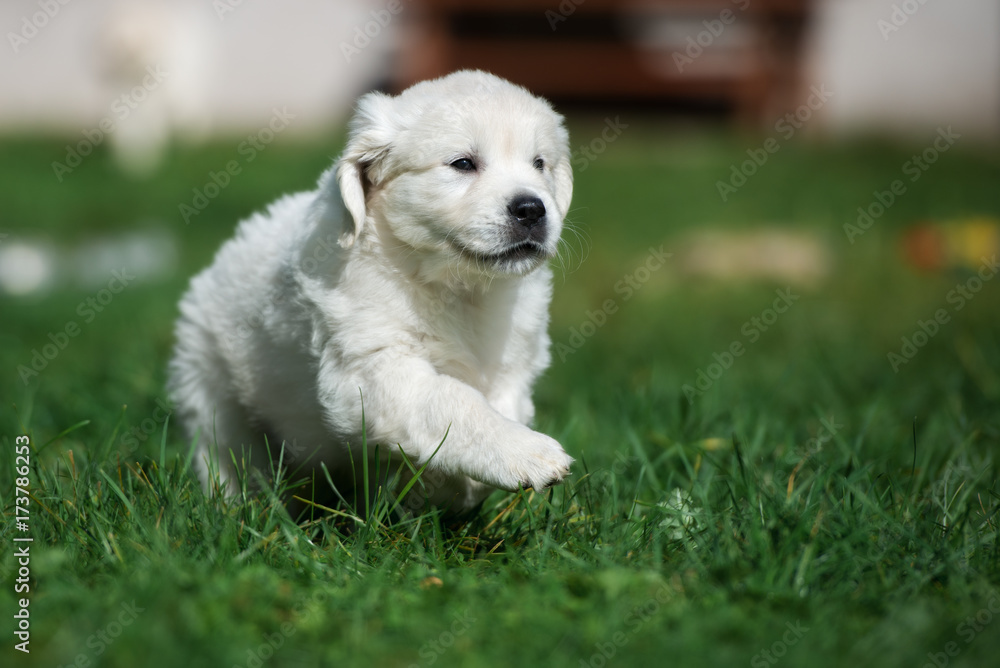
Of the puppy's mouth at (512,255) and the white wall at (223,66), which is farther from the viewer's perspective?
the white wall at (223,66)

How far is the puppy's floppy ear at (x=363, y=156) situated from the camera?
2.68 metres

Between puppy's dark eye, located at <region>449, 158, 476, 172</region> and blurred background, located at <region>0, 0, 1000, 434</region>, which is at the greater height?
puppy's dark eye, located at <region>449, 158, 476, 172</region>

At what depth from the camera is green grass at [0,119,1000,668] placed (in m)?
1.92

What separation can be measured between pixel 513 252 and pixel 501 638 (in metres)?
1.12

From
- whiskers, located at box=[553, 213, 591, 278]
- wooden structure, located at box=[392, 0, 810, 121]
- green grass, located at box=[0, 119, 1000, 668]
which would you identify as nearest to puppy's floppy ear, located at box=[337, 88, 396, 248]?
whiskers, located at box=[553, 213, 591, 278]

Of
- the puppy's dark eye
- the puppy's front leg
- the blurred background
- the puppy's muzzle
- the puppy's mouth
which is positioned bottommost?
the blurred background

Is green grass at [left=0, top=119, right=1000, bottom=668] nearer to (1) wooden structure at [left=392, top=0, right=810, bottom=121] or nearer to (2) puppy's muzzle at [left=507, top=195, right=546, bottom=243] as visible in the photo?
(2) puppy's muzzle at [left=507, top=195, right=546, bottom=243]

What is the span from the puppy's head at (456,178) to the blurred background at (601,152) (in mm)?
1536

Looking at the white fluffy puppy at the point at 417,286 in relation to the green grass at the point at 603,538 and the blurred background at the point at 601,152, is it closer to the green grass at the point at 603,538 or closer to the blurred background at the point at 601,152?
the green grass at the point at 603,538

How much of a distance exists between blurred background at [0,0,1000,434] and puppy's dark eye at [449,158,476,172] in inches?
63.7

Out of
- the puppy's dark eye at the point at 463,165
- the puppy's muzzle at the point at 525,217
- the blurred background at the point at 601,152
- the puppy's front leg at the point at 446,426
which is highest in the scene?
the puppy's dark eye at the point at 463,165

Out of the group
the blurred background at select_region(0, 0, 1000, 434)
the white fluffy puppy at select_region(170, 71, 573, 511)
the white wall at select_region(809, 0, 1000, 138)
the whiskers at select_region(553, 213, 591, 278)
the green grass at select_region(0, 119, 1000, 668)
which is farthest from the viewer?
the white wall at select_region(809, 0, 1000, 138)

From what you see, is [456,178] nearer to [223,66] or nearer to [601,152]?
[601,152]

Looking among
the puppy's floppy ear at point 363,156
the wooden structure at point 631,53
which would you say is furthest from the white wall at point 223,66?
the puppy's floppy ear at point 363,156
